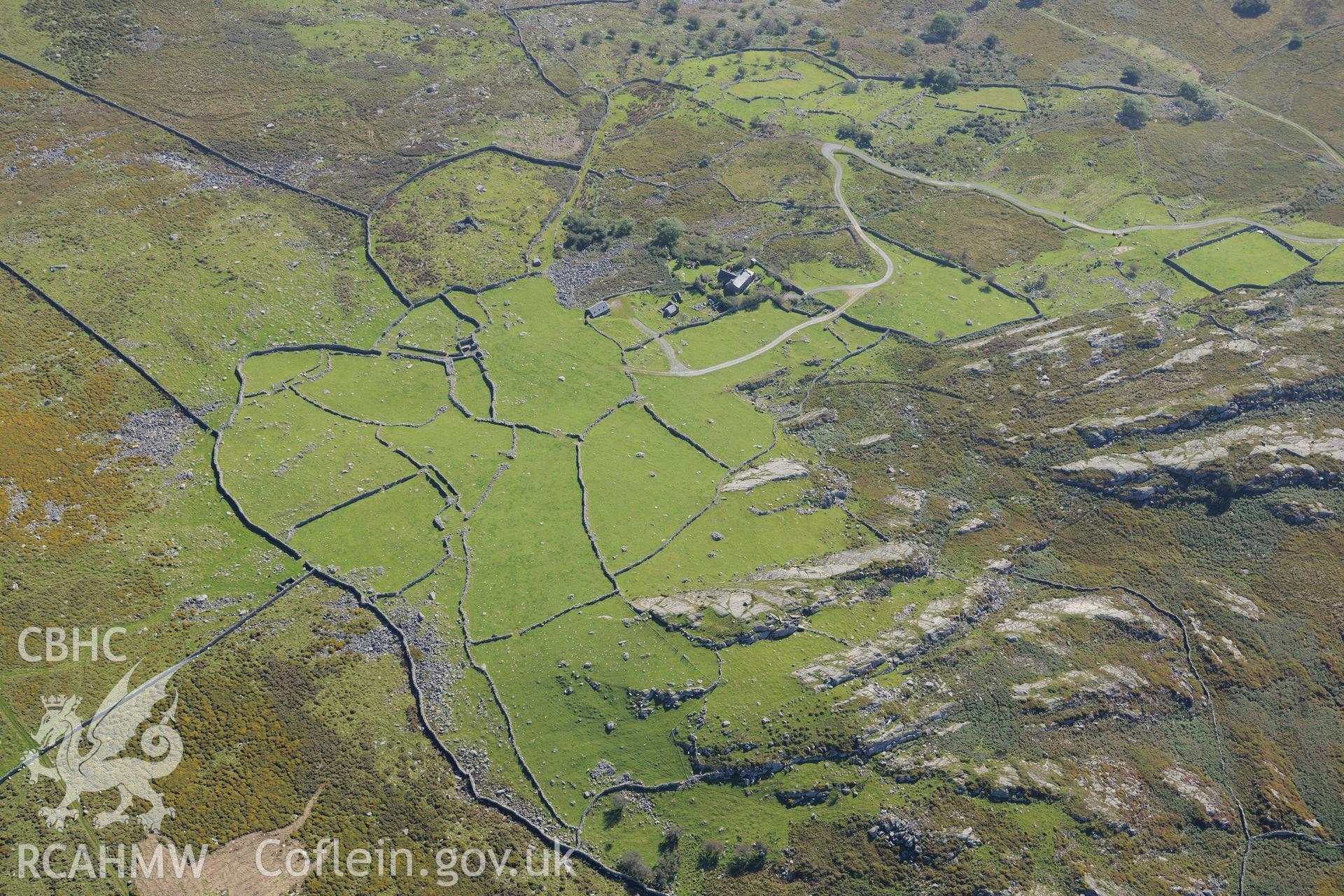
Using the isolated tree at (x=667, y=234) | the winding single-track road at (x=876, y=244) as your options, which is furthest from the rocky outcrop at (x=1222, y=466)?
the isolated tree at (x=667, y=234)

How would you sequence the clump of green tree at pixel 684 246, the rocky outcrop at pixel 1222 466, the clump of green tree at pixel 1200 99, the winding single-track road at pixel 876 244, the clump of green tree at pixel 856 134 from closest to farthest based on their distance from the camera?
1. the rocky outcrop at pixel 1222 466
2. the winding single-track road at pixel 876 244
3. the clump of green tree at pixel 684 246
4. the clump of green tree at pixel 856 134
5. the clump of green tree at pixel 1200 99

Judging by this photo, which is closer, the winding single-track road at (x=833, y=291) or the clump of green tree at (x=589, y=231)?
the winding single-track road at (x=833, y=291)

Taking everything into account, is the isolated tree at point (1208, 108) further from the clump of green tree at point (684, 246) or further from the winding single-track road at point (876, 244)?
the clump of green tree at point (684, 246)

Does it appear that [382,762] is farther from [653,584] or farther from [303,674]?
[653,584]

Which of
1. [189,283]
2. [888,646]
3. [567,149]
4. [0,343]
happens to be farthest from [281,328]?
[888,646]

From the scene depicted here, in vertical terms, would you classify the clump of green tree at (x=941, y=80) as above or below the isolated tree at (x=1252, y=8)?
below

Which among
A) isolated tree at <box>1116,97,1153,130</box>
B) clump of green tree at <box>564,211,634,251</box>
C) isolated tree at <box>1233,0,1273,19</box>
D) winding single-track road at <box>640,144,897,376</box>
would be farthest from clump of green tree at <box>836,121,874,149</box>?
isolated tree at <box>1233,0,1273,19</box>
